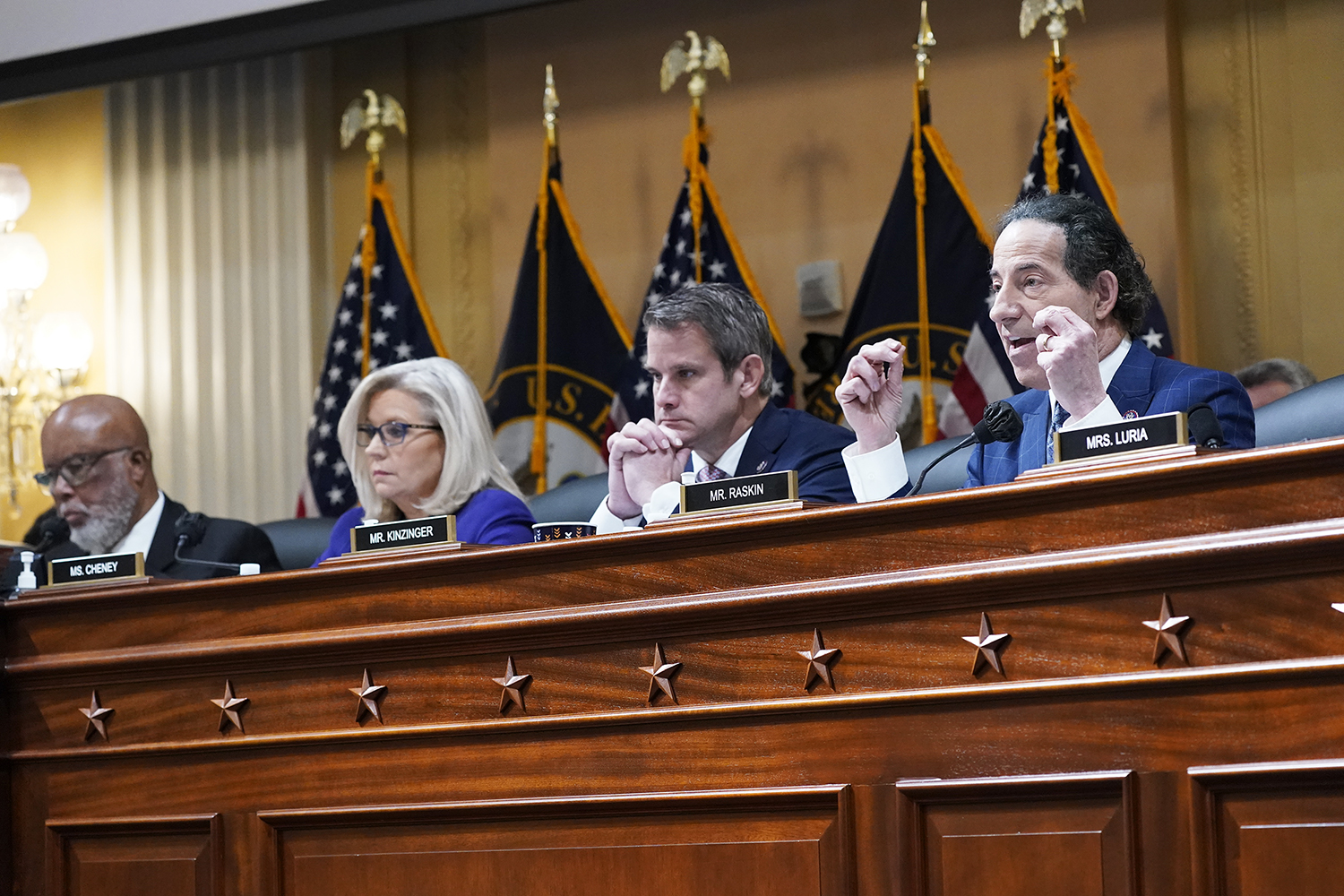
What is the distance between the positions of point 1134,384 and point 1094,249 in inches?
9.3

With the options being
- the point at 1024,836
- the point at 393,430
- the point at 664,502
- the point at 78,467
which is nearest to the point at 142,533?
the point at 78,467

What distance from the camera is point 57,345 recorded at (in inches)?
233

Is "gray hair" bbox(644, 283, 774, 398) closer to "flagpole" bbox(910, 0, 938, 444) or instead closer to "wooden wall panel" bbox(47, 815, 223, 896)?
"wooden wall panel" bbox(47, 815, 223, 896)

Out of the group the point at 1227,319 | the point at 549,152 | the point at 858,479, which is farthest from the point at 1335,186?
the point at 858,479

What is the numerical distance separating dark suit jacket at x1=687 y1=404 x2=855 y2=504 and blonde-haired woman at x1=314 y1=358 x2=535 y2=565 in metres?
0.53

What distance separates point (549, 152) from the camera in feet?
18.1

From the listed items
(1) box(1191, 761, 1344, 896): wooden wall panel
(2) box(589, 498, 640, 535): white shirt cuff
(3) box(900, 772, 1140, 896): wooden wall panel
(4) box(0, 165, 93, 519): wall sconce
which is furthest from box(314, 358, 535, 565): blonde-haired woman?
(4) box(0, 165, 93, 519): wall sconce

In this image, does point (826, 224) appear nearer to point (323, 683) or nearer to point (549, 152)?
point (549, 152)

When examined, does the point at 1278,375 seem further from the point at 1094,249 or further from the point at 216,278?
the point at 216,278

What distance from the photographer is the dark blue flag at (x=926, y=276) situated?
484cm

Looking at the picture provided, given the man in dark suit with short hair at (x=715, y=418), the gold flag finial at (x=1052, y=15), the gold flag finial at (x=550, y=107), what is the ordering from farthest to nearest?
the gold flag finial at (x=550, y=107) < the gold flag finial at (x=1052, y=15) < the man in dark suit with short hair at (x=715, y=418)

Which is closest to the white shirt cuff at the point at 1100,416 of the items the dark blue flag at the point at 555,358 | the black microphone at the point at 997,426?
the black microphone at the point at 997,426

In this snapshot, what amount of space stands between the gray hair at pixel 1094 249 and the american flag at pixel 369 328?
334cm

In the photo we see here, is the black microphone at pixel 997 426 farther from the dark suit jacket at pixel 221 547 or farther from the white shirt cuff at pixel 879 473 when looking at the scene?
the dark suit jacket at pixel 221 547
